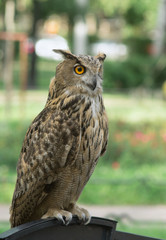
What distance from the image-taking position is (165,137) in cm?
865

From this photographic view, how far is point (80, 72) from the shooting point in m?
2.84

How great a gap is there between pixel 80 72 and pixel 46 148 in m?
0.44

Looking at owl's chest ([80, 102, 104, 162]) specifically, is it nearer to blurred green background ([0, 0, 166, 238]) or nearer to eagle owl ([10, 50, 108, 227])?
eagle owl ([10, 50, 108, 227])

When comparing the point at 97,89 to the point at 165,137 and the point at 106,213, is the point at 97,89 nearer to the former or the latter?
the point at 106,213

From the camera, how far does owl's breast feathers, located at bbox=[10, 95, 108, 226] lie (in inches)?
114

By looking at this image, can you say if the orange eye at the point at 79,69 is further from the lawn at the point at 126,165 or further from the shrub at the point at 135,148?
the shrub at the point at 135,148

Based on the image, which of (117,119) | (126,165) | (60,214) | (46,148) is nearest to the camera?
(60,214)

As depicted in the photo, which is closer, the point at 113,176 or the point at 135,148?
the point at 113,176

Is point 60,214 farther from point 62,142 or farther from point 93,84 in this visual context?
point 93,84

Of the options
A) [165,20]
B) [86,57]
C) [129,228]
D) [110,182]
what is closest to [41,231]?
[86,57]

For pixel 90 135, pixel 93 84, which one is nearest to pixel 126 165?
pixel 90 135

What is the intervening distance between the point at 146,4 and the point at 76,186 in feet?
109

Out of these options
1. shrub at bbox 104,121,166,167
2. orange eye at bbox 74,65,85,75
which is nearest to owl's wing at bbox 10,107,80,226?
orange eye at bbox 74,65,85,75

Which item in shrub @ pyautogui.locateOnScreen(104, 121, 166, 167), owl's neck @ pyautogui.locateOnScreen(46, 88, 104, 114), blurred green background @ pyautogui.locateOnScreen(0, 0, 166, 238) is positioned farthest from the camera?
shrub @ pyautogui.locateOnScreen(104, 121, 166, 167)
